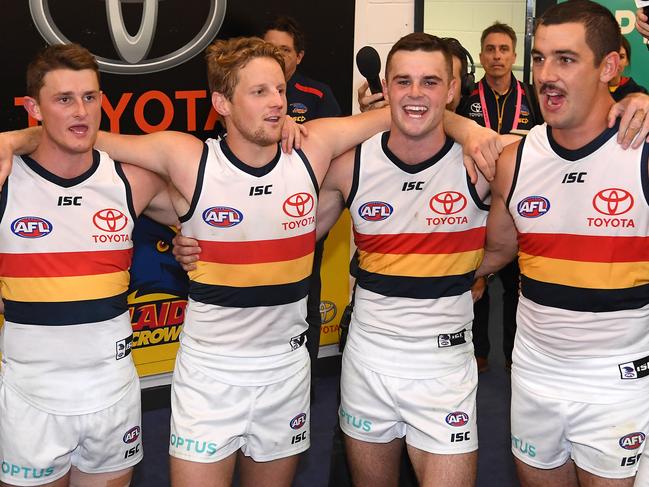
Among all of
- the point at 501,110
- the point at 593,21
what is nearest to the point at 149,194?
the point at 593,21

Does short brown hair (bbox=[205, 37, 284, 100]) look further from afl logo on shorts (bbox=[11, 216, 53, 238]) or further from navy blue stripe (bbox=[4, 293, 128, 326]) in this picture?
navy blue stripe (bbox=[4, 293, 128, 326])

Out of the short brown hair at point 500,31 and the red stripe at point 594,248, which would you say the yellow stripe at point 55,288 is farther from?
the short brown hair at point 500,31

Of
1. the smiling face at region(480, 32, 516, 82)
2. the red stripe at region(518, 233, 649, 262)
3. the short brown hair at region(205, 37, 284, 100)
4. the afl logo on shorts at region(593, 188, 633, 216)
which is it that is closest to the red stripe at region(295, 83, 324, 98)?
the smiling face at region(480, 32, 516, 82)

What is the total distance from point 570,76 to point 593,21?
0.70ft

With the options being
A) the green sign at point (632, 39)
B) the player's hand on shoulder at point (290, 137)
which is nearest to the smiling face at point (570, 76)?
the player's hand on shoulder at point (290, 137)

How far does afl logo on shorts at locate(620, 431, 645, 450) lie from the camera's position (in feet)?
10.9

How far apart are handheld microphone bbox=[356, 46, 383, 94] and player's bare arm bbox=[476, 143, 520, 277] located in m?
0.74

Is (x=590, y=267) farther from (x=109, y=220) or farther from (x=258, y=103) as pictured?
(x=109, y=220)

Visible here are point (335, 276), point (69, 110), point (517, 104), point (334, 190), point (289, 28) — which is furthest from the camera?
point (517, 104)

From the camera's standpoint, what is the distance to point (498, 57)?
686cm

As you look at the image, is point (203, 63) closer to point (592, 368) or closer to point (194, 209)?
point (194, 209)

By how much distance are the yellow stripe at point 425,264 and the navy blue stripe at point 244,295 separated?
375 millimetres

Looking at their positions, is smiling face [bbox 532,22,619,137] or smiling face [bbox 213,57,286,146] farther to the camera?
smiling face [bbox 213,57,286,146]

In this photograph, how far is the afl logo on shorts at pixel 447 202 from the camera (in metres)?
3.69
